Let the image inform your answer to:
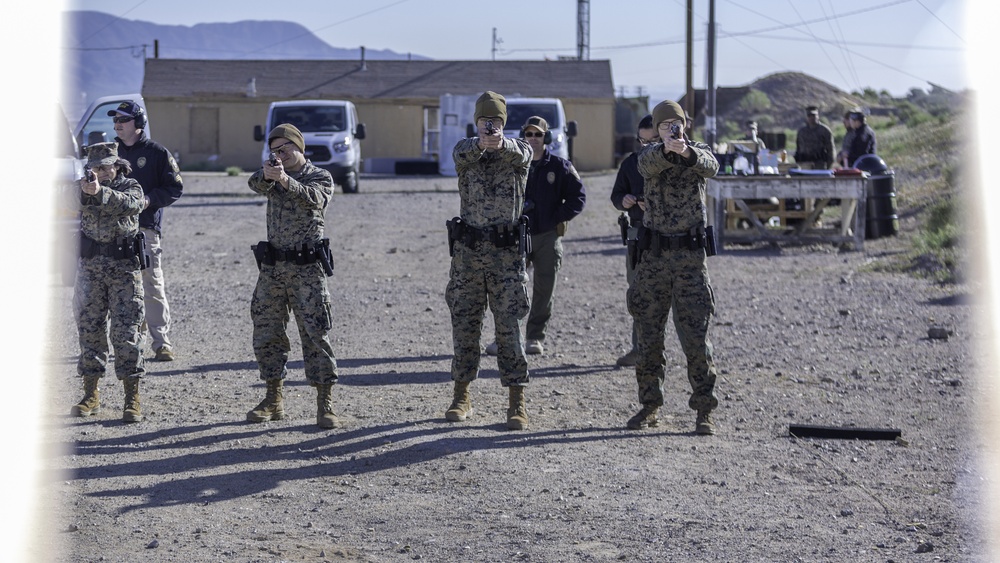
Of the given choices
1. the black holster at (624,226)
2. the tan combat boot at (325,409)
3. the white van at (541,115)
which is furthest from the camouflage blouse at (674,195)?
the white van at (541,115)

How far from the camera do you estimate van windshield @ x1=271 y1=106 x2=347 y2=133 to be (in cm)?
2728

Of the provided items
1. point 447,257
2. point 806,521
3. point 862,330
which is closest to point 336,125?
point 447,257

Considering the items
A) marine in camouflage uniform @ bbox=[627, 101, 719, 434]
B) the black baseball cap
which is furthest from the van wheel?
marine in camouflage uniform @ bbox=[627, 101, 719, 434]

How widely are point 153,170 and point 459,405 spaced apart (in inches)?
110

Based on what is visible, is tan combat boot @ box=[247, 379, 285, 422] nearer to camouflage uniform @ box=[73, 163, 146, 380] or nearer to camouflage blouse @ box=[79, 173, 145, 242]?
camouflage uniform @ box=[73, 163, 146, 380]

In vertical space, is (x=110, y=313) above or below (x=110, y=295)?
below

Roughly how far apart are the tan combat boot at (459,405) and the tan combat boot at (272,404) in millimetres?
957

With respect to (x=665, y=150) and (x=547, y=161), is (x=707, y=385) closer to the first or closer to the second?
(x=665, y=150)

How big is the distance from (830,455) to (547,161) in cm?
320

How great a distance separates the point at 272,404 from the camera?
7.05m

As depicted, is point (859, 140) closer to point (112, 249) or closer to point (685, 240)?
point (685, 240)

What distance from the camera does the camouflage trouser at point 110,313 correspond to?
691 centimetres

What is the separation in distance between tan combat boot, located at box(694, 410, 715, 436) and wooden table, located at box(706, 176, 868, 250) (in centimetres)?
905

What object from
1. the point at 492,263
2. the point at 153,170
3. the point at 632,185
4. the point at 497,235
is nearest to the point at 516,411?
the point at 492,263
